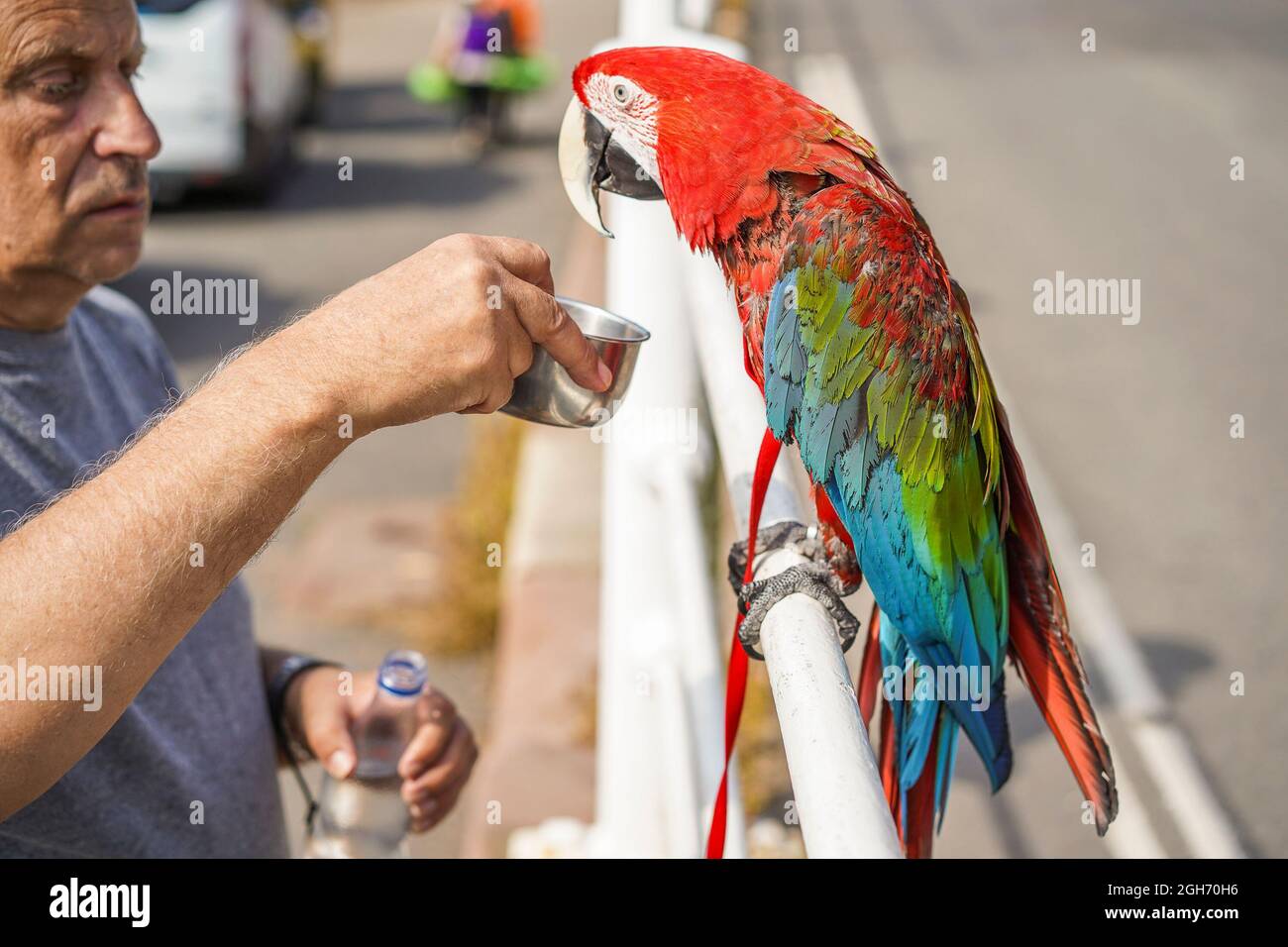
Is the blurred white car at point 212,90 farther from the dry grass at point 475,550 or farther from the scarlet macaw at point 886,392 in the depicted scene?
the scarlet macaw at point 886,392

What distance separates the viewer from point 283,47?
8.28 m

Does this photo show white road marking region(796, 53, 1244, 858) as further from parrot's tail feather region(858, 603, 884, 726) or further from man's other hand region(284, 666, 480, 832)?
man's other hand region(284, 666, 480, 832)

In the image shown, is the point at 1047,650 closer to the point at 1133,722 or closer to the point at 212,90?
the point at 1133,722

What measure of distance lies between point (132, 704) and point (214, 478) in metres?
0.41

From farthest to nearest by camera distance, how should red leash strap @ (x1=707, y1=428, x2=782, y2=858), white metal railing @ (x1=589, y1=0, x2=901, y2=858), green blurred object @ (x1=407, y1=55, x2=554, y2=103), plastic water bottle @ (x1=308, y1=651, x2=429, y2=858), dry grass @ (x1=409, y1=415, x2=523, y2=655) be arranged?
green blurred object @ (x1=407, y1=55, x2=554, y2=103)
dry grass @ (x1=409, y1=415, x2=523, y2=655)
plastic water bottle @ (x1=308, y1=651, x2=429, y2=858)
red leash strap @ (x1=707, y1=428, x2=782, y2=858)
white metal railing @ (x1=589, y1=0, x2=901, y2=858)

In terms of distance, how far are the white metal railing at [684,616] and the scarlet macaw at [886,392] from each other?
91mm

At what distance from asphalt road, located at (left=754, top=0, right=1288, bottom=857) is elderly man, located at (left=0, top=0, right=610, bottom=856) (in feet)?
5.27

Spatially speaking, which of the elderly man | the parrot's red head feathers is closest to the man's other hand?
the elderly man

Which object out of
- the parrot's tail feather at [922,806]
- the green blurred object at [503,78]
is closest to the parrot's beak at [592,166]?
the parrot's tail feather at [922,806]

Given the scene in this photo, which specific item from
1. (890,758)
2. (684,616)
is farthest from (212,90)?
(890,758)

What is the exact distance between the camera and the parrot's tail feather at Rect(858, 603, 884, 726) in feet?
4.59

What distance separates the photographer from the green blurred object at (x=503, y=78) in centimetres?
877

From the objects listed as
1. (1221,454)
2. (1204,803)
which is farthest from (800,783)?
(1221,454)
